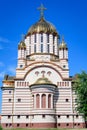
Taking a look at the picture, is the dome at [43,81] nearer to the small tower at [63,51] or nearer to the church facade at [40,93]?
the church facade at [40,93]

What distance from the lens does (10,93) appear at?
48656mm

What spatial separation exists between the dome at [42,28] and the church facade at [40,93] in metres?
→ 3.17

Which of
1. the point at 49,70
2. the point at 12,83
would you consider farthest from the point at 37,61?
the point at 12,83

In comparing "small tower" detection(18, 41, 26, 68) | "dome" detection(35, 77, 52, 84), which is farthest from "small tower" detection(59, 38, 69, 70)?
"small tower" detection(18, 41, 26, 68)

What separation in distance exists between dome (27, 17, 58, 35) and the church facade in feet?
10.4

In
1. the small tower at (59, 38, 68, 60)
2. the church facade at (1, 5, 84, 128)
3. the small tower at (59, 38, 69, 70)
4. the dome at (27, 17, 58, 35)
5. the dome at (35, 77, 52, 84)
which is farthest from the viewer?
the dome at (27, 17, 58, 35)

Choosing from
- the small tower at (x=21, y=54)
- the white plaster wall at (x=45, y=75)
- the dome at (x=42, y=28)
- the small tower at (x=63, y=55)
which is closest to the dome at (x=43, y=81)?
the white plaster wall at (x=45, y=75)

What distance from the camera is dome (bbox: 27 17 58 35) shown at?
52969 mm

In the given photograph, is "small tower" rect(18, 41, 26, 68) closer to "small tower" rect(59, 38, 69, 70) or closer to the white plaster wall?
the white plaster wall

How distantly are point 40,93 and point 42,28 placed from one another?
43.7ft

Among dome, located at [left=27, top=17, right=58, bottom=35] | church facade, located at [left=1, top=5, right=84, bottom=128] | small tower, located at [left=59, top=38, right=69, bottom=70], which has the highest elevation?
dome, located at [left=27, top=17, right=58, bottom=35]

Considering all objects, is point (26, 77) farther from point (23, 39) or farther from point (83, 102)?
point (83, 102)

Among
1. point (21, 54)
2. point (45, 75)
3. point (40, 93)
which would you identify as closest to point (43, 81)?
point (40, 93)

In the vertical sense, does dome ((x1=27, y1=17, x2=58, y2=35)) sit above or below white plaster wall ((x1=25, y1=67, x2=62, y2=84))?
above
